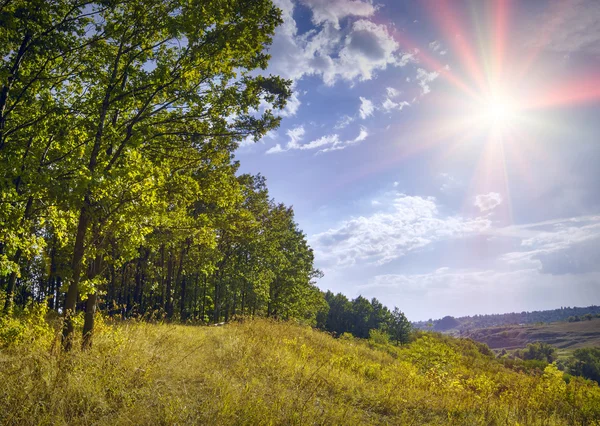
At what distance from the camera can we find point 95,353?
6484 millimetres

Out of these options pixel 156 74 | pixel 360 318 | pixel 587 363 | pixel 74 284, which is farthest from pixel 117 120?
pixel 587 363

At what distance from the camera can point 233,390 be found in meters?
5.64

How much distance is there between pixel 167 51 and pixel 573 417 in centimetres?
1266

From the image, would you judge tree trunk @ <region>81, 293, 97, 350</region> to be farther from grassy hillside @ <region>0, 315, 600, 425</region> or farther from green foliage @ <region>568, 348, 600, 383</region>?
green foliage @ <region>568, 348, 600, 383</region>

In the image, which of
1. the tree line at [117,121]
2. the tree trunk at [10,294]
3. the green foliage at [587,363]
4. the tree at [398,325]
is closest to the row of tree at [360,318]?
the tree at [398,325]

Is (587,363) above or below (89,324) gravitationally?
below

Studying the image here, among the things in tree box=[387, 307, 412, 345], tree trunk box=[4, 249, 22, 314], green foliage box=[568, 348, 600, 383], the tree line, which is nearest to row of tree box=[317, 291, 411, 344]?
tree box=[387, 307, 412, 345]

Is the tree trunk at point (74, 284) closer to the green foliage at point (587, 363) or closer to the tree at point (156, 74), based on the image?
the tree at point (156, 74)

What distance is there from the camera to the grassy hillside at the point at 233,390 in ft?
15.2

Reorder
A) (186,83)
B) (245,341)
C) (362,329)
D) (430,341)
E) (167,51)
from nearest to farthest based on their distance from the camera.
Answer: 1. (186,83)
2. (167,51)
3. (245,341)
4. (430,341)
5. (362,329)

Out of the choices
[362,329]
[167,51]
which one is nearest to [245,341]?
[167,51]

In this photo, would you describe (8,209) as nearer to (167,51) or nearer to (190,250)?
(167,51)

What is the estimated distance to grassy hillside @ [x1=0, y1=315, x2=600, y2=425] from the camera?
4.63m

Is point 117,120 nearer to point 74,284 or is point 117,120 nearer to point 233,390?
point 74,284
